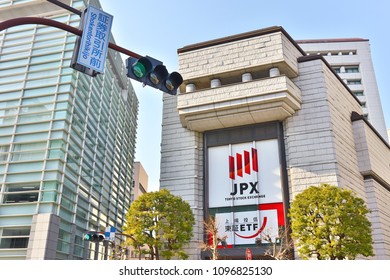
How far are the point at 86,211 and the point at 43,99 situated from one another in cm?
1191

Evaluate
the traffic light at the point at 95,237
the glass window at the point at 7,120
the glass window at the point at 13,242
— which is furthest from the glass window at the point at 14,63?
the traffic light at the point at 95,237

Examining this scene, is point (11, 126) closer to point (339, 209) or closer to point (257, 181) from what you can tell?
point (257, 181)

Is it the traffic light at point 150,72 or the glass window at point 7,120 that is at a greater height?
the glass window at point 7,120

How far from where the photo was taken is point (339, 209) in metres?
19.0

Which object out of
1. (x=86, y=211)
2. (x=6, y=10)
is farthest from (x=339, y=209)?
(x=6, y=10)

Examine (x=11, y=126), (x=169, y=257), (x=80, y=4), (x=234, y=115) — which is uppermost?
(x=80, y=4)

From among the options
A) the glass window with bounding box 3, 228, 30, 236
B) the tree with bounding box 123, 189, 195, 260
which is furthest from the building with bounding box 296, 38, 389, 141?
the glass window with bounding box 3, 228, 30, 236

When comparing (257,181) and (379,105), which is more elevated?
(379,105)

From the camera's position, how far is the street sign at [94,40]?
29.0 ft

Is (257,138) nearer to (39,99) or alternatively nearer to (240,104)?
(240,104)

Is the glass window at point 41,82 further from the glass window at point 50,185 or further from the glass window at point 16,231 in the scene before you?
the glass window at point 16,231

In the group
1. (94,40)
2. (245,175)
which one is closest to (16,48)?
(245,175)

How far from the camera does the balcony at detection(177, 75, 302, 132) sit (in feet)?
81.7

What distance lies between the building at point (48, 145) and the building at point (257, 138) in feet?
34.6
